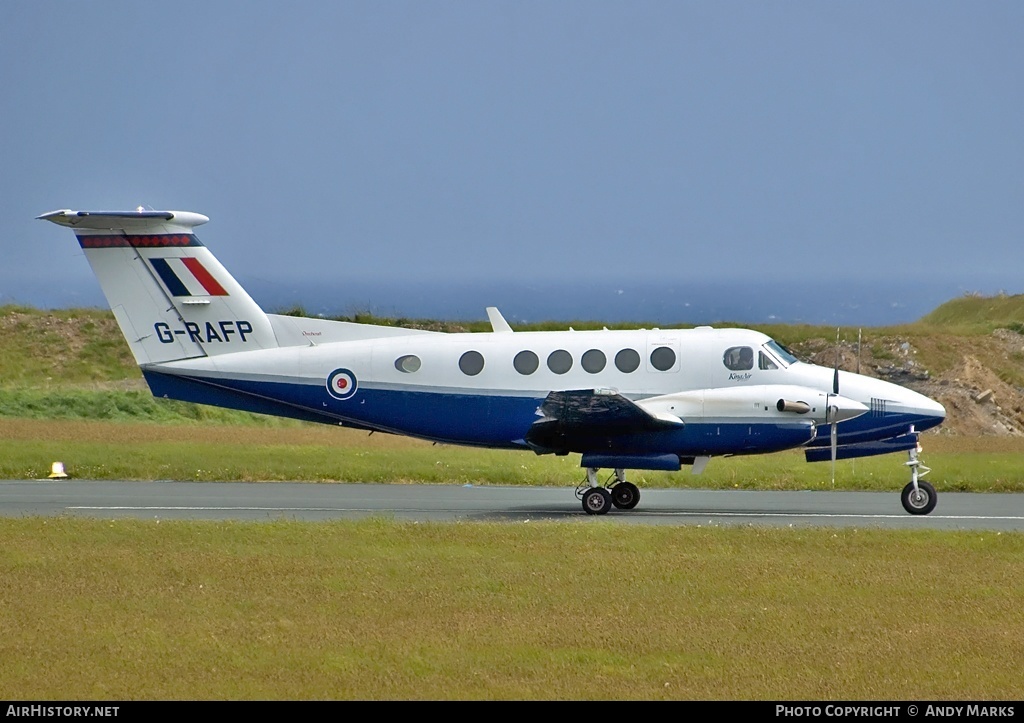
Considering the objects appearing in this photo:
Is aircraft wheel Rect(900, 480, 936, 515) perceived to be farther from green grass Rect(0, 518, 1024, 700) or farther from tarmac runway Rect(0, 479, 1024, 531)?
green grass Rect(0, 518, 1024, 700)

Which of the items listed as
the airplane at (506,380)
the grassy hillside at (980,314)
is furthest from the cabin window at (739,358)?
the grassy hillside at (980,314)

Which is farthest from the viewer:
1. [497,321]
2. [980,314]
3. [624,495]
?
[980,314]

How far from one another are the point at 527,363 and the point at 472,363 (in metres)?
0.88

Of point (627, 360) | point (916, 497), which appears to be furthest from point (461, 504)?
point (916, 497)

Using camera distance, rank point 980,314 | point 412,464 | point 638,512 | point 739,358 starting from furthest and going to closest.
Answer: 1. point 980,314
2. point 412,464
3. point 638,512
4. point 739,358

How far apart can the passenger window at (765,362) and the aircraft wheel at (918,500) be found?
104 inches

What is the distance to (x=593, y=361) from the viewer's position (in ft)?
62.7

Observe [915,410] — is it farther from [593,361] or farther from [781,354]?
[593,361]

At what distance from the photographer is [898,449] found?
18.9 m

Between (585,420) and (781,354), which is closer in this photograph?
(585,420)
